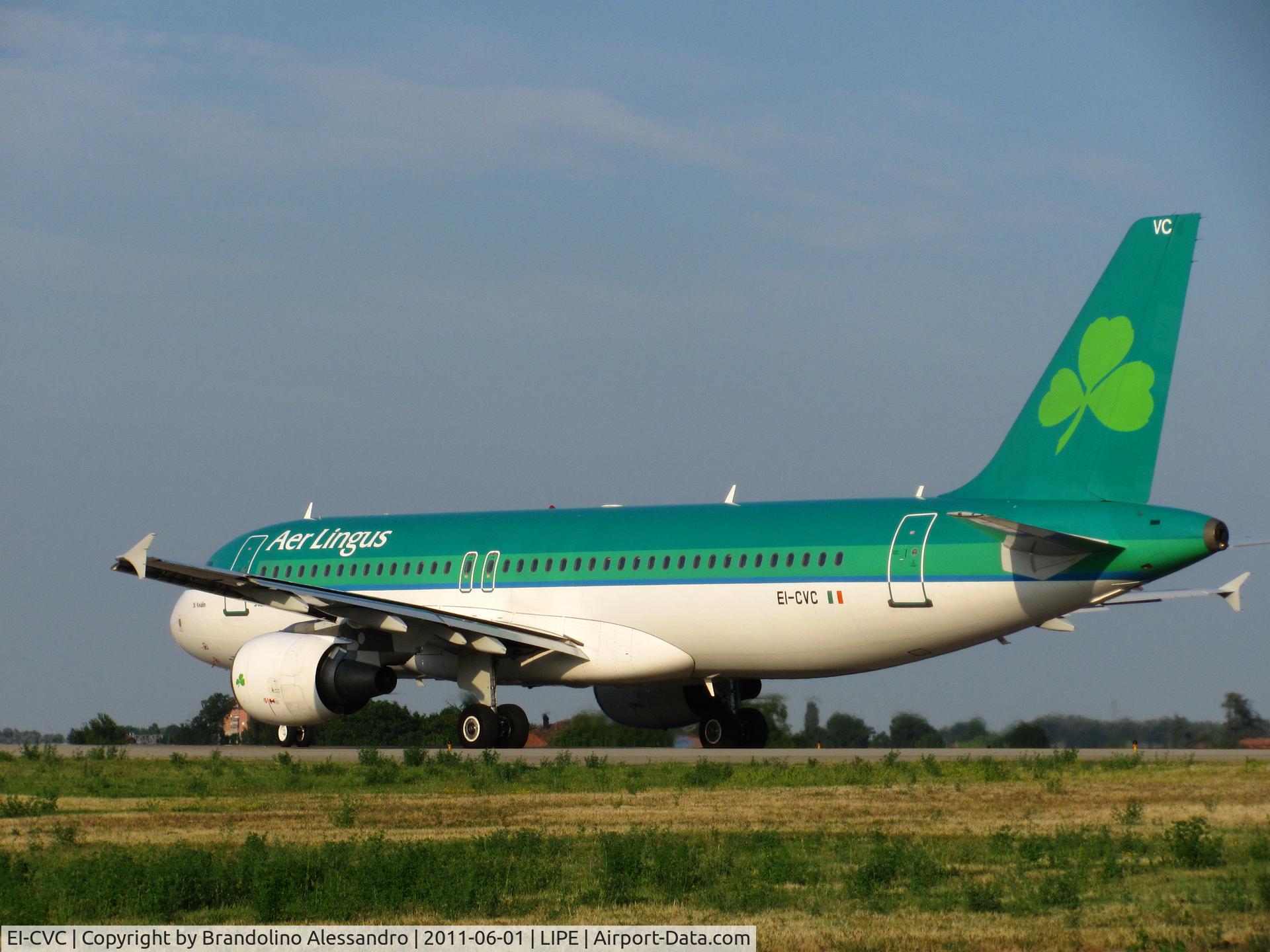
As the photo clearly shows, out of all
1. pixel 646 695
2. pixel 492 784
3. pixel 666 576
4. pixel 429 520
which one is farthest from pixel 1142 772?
pixel 429 520

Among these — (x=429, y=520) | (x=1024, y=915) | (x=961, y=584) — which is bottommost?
(x=1024, y=915)

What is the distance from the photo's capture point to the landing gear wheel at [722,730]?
33.9 m

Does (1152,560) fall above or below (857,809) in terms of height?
above

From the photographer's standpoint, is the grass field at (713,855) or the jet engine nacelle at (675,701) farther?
the jet engine nacelle at (675,701)

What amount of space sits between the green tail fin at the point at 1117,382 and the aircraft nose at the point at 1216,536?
1651mm

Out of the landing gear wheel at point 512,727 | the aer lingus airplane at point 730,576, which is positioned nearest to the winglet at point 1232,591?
the aer lingus airplane at point 730,576

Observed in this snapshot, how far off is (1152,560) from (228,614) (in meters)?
20.7

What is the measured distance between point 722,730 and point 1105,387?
12081 millimetres

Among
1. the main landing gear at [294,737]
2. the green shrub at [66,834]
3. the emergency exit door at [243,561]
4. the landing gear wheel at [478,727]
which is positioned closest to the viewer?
the green shrub at [66,834]

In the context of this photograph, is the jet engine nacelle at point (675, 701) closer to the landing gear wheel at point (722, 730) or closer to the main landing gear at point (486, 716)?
the landing gear wheel at point (722, 730)

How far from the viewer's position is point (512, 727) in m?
31.0

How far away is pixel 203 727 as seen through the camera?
50875 mm

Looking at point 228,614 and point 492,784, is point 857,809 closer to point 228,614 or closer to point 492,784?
point 492,784

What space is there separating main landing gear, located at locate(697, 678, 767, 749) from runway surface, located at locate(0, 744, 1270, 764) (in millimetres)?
590
